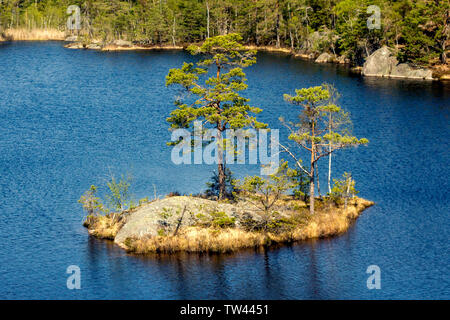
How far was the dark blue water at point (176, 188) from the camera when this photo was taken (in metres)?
56.8

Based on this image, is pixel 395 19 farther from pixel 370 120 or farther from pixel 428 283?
pixel 428 283

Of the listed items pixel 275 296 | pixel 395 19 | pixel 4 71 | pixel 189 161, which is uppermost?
pixel 395 19

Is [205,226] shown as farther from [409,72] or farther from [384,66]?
[384,66]

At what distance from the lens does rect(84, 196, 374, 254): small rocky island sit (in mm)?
62906

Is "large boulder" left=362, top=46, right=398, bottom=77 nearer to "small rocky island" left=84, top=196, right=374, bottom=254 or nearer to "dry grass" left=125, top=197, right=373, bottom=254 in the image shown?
"small rocky island" left=84, top=196, right=374, bottom=254

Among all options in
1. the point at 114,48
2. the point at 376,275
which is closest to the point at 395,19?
the point at 114,48

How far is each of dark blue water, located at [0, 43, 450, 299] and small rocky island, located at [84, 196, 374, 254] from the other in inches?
57.1

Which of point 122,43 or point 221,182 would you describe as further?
point 122,43

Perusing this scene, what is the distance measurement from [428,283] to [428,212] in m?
16.4

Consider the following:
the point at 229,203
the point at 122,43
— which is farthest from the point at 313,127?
the point at 122,43

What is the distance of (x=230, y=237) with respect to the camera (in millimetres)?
63656

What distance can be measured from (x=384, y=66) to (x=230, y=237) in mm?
96326

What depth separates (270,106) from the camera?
376ft

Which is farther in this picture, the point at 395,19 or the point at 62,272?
the point at 395,19
